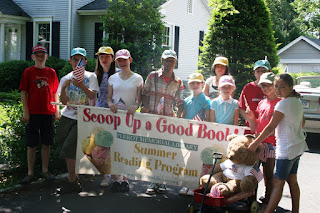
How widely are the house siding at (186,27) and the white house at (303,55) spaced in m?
14.8

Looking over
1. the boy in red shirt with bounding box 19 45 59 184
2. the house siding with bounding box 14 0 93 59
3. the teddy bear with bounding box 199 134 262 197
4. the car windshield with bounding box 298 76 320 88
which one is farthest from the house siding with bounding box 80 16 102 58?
the teddy bear with bounding box 199 134 262 197

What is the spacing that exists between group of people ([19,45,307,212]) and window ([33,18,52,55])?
1618 cm

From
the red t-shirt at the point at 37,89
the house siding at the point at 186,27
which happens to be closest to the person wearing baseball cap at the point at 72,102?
the red t-shirt at the point at 37,89

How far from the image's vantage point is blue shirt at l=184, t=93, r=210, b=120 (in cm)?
579

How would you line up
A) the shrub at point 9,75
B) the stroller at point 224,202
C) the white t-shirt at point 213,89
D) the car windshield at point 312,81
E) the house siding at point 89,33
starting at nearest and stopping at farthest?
1. the stroller at point 224,202
2. the white t-shirt at point 213,89
3. the car windshield at point 312,81
4. the shrub at point 9,75
5. the house siding at point 89,33

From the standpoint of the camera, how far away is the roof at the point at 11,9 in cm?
2113

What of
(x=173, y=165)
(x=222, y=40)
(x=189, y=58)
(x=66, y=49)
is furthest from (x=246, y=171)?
(x=189, y=58)

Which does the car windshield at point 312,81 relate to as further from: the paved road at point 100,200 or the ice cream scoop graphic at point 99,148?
the ice cream scoop graphic at point 99,148

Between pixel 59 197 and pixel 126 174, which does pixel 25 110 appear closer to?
pixel 59 197

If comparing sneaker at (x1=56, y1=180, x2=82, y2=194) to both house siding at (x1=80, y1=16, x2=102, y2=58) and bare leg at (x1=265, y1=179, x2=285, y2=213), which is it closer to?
bare leg at (x1=265, y1=179, x2=285, y2=213)

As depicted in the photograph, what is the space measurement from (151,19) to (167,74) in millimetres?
12955

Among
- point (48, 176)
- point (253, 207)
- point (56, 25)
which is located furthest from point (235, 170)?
point (56, 25)

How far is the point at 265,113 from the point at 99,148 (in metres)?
2.41

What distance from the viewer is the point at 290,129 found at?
186 inches
